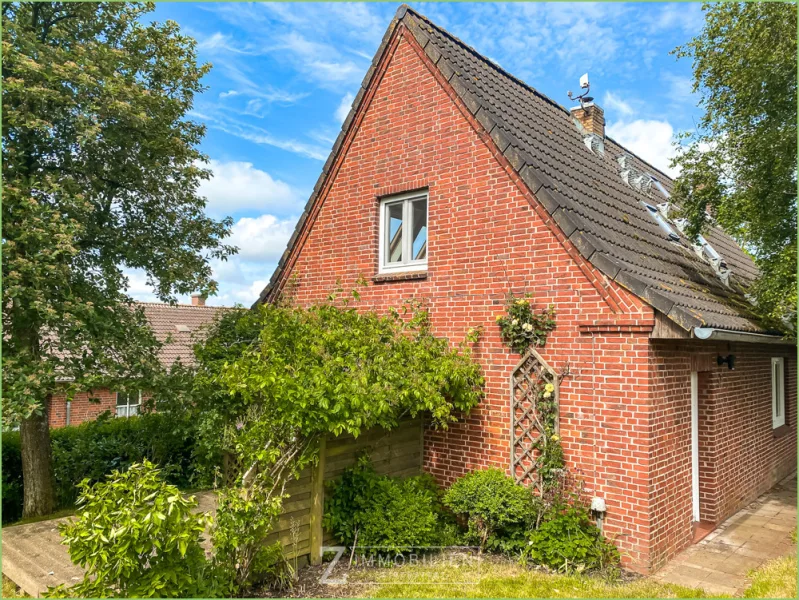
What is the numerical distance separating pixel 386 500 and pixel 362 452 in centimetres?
68

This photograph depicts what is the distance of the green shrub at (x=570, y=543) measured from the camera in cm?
638

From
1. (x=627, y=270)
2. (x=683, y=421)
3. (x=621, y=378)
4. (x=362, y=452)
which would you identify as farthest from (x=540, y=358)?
(x=362, y=452)

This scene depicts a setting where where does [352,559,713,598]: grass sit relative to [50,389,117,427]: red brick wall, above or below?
above

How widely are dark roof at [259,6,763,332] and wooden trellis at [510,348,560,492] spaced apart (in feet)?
5.03

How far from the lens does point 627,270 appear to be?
6621mm

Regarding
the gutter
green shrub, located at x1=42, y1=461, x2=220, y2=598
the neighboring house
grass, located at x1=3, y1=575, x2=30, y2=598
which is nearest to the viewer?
green shrub, located at x1=42, y1=461, x2=220, y2=598

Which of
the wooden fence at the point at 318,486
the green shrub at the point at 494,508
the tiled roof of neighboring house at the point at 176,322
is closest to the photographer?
the wooden fence at the point at 318,486

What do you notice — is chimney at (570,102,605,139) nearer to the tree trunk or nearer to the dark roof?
the dark roof

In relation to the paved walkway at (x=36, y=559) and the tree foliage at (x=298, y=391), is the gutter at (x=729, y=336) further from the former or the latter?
the paved walkway at (x=36, y=559)

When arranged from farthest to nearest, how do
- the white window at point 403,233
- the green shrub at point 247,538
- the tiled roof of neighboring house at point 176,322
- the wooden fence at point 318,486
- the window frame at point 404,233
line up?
the tiled roof of neighboring house at point 176,322
the white window at point 403,233
the window frame at point 404,233
the wooden fence at point 318,486
the green shrub at point 247,538

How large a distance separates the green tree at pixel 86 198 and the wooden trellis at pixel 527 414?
5438 mm

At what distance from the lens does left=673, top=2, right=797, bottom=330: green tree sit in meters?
7.40

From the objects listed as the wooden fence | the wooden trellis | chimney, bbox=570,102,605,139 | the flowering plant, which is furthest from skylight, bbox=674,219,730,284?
the wooden fence

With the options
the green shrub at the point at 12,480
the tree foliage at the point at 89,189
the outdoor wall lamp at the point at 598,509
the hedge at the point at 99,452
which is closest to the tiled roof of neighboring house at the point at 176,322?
the hedge at the point at 99,452
